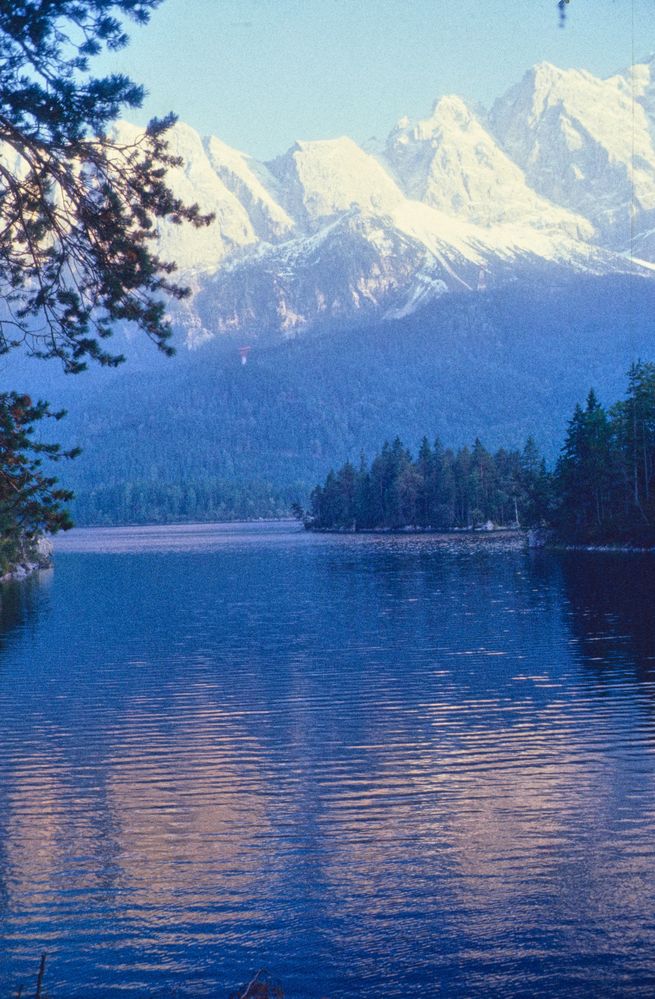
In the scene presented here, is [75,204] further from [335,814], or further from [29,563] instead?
[29,563]

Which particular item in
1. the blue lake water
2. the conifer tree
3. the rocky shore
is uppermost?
the conifer tree

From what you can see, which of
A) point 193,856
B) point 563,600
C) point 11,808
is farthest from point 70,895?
point 563,600

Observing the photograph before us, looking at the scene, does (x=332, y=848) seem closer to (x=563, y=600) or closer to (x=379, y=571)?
(x=563, y=600)

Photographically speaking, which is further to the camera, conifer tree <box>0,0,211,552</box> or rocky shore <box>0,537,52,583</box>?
rocky shore <box>0,537,52,583</box>

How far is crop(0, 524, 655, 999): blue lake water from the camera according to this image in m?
18.0

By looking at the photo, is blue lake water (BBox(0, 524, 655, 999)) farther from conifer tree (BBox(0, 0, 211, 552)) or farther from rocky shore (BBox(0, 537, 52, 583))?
rocky shore (BBox(0, 537, 52, 583))

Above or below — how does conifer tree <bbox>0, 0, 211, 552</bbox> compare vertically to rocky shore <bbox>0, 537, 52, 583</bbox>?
above

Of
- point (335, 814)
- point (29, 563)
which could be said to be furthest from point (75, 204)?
point (29, 563)

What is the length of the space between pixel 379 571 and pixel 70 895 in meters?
93.8

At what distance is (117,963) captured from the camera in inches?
711

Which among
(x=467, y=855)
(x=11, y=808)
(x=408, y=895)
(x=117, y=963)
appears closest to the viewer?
(x=117, y=963)

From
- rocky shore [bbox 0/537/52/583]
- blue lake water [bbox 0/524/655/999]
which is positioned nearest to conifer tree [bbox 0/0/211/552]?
blue lake water [bbox 0/524/655/999]

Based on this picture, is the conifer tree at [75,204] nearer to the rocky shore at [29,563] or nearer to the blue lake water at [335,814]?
the blue lake water at [335,814]

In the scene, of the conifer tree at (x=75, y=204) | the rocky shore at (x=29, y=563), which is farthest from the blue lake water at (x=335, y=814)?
the rocky shore at (x=29, y=563)
